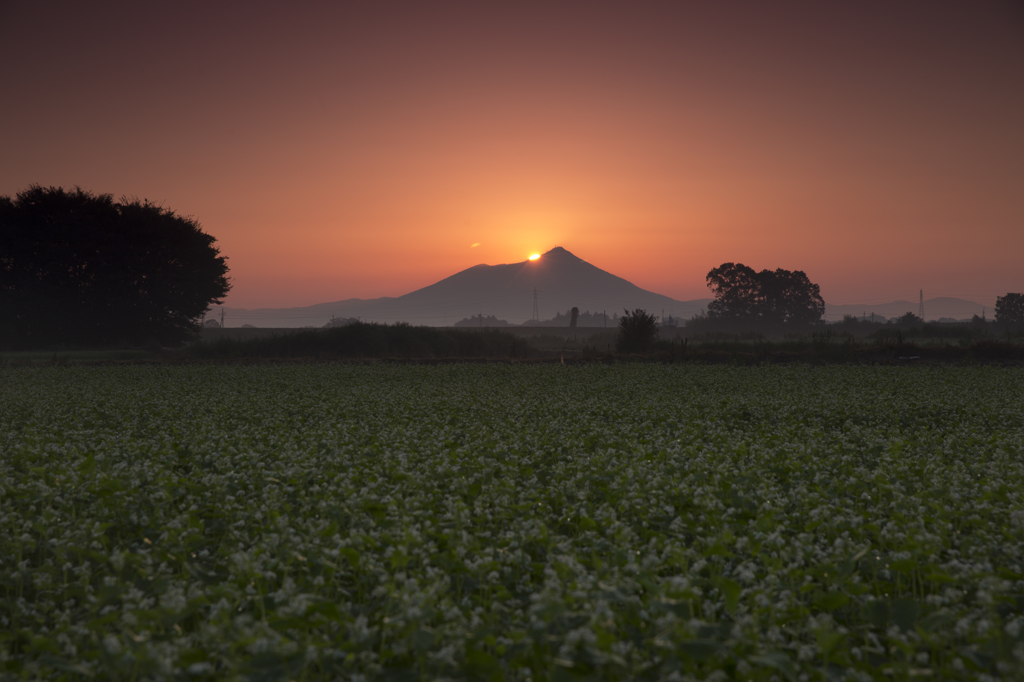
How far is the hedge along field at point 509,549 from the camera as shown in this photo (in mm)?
3967

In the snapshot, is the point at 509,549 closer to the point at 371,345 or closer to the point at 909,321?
the point at 371,345

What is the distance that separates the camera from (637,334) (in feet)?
137

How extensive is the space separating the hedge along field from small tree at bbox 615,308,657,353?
2627 cm

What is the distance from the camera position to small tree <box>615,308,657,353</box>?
41625 mm

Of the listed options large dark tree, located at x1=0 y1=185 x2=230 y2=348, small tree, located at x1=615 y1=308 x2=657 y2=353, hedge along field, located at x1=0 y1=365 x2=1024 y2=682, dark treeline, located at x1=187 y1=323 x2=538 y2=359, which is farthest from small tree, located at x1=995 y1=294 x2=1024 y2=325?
large dark tree, located at x1=0 y1=185 x2=230 y2=348

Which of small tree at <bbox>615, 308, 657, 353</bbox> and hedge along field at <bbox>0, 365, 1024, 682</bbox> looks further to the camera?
small tree at <bbox>615, 308, 657, 353</bbox>

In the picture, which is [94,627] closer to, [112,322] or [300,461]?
[300,461]

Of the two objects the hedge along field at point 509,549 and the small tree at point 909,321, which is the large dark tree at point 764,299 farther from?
the hedge along field at point 509,549

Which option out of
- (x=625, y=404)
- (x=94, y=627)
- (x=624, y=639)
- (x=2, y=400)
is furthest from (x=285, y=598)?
(x=2, y=400)

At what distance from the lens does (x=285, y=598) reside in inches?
178

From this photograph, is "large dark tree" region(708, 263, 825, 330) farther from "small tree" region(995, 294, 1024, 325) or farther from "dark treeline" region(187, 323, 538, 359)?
"dark treeline" region(187, 323, 538, 359)

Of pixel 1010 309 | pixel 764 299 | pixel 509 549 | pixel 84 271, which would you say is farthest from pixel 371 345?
pixel 1010 309

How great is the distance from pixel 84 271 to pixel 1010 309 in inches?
5650

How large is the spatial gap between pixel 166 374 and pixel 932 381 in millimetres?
34014
